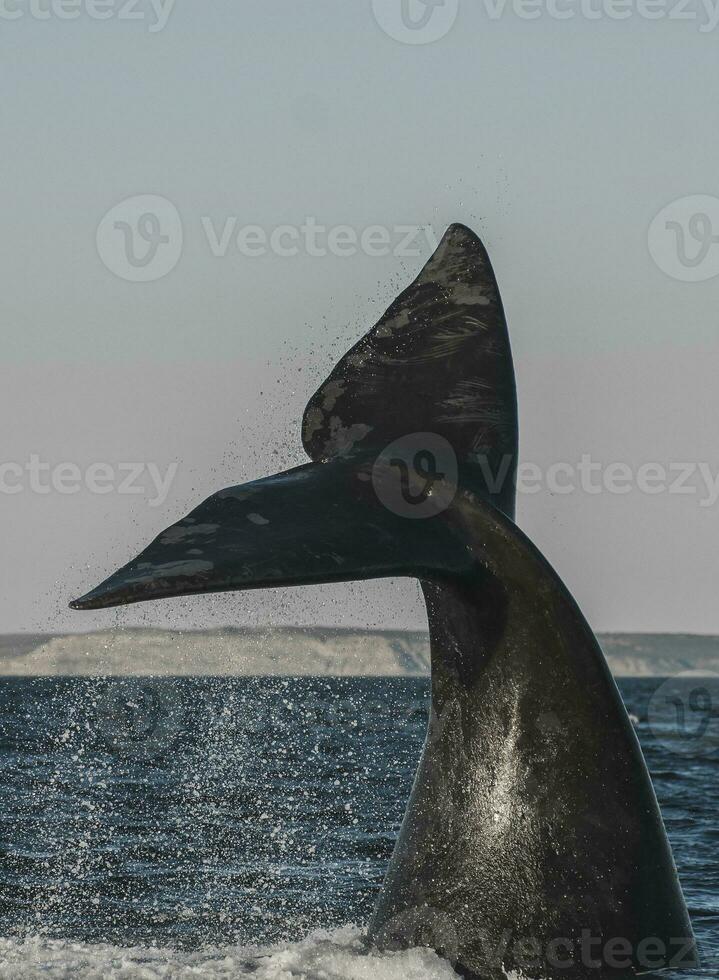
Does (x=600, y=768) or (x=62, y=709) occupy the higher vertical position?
(x=600, y=768)

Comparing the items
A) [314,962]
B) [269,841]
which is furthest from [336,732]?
[314,962]

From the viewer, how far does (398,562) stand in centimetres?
661

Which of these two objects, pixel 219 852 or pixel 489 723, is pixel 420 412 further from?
pixel 219 852

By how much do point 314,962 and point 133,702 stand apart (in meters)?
67.6

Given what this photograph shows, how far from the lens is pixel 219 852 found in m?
16.5

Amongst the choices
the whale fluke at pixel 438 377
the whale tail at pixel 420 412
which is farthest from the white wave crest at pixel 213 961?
the whale fluke at pixel 438 377

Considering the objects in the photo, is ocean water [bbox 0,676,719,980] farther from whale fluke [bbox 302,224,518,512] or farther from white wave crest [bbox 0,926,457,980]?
whale fluke [bbox 302,224,518,512]

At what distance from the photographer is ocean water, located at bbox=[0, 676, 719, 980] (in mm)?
9047

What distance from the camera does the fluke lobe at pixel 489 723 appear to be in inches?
268

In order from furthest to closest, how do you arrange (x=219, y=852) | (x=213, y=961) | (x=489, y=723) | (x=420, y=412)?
1. (x=219, y=852)
2. (x=213, y=961)
3. (x=420, y=412)
4. (x=489, y=723)

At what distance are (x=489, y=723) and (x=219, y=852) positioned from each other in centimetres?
1002

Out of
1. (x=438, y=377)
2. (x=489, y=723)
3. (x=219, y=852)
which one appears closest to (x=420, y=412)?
(x=438, y=377)

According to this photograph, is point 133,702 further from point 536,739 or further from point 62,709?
point 536,739

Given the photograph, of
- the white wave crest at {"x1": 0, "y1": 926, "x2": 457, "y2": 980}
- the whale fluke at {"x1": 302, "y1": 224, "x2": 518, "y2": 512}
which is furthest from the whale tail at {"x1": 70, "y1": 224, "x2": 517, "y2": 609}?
the white wave crest at {"x1": 0, "y1": 926, "x2": 457, "y2": 980}
